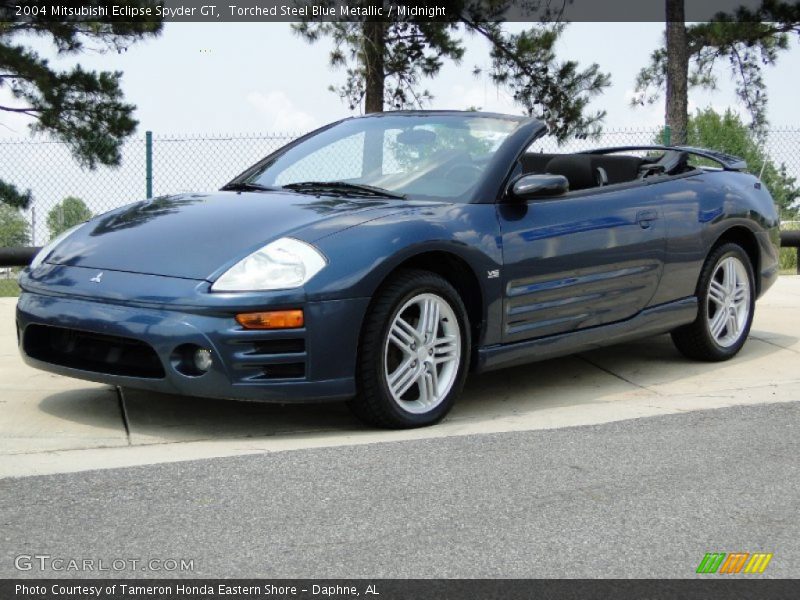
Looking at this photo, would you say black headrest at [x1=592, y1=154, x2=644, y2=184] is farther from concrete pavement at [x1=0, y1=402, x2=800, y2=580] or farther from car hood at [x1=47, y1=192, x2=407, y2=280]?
concrete pavement at [x1=0, y1=402, x2=800, y2=580]

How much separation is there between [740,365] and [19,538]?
4.96 metres

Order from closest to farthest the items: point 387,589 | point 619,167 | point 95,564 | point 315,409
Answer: point 387,589, point 95,564, point 315,409, point 619,167

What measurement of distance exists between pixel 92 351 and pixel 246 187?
58.8 inches

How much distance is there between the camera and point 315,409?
6.10m

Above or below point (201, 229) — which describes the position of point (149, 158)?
below

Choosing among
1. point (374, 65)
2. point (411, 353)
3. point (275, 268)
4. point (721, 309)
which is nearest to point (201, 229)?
point (275, 268)

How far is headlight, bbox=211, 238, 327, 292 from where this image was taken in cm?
516

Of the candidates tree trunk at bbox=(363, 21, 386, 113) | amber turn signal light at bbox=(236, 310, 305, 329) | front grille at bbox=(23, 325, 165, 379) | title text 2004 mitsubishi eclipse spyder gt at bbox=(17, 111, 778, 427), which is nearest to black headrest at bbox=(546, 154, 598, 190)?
title text 2004 mitsubishi eclipse spyder gt at bbox=(17, 111, 778, 427)

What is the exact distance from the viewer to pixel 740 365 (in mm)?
7645

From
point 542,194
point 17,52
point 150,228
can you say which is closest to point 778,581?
point 542,194

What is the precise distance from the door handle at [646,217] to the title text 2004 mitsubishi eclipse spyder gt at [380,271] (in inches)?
0.4

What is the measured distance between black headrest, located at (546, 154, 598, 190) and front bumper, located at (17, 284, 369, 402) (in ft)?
7.17

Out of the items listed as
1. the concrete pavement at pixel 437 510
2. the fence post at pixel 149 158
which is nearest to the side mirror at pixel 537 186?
the concrete pavement at pixel 437 510

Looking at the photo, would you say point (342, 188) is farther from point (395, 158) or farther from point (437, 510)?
point (437, 510)
